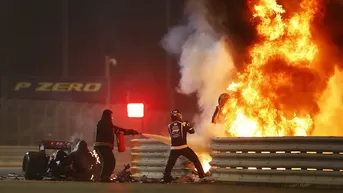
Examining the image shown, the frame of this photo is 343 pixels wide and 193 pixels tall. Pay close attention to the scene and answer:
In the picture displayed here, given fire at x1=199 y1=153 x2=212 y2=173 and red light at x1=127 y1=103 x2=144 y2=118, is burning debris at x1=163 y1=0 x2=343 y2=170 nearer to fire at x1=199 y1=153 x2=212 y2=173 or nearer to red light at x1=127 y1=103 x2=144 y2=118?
fire at x1=199 y1=153 x2=212 y2=173

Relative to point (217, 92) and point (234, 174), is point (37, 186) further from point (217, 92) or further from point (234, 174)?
point (217, 92)

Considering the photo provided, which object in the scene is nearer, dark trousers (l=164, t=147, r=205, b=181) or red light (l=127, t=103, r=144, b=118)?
dark trousers (l=164, t=147, r=205, b=181)

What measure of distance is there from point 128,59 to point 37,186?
32.4 meters

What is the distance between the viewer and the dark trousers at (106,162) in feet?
53.3

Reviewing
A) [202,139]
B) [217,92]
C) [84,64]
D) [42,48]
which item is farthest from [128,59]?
[202,139]

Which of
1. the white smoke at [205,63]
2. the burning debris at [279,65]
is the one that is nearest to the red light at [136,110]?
the white smoke at [205,63]

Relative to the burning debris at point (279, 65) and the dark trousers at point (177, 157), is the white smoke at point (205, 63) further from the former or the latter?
the dark trousers at point (177, 157)

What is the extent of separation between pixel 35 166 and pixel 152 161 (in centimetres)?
309

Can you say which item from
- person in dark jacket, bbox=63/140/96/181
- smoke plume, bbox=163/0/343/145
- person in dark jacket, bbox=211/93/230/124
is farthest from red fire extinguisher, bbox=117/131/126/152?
person in dark jacket, bbox=211/93/230/124

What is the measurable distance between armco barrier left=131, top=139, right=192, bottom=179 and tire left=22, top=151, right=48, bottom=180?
7.68 feet

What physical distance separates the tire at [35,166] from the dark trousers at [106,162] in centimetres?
194

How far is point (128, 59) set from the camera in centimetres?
4684

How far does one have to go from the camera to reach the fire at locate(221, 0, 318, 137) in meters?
16.7

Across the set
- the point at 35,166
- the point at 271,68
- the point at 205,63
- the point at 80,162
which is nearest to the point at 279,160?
the point at 271,68
